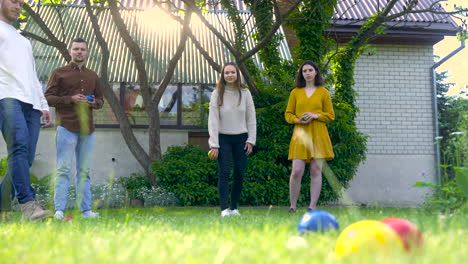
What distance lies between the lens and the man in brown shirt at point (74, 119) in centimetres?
473

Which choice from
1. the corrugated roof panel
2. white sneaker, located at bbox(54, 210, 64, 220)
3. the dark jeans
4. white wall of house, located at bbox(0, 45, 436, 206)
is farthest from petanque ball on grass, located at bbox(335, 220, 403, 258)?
the corrugated roof panel

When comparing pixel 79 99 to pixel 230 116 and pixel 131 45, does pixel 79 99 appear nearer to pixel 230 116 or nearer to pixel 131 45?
pixel 230 116

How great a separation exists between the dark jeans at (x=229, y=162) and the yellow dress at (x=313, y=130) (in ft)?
2.16

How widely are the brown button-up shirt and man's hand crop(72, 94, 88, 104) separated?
46 mm

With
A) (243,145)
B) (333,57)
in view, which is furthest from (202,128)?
(243,145)

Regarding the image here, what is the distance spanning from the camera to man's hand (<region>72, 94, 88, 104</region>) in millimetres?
4699

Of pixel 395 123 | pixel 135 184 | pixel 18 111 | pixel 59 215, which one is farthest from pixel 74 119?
pixel 395 123

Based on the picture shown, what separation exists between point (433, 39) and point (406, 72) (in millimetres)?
976

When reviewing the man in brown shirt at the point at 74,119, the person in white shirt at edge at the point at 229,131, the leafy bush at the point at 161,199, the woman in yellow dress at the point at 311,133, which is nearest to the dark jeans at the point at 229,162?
the person in white shirt at edge at the point at 229,131

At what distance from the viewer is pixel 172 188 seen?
8141mm

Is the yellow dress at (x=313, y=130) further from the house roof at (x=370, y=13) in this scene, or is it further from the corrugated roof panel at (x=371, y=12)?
the corrugated roof panel at (x=371, y=12)

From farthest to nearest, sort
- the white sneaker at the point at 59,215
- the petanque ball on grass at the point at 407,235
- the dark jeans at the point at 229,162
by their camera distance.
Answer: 1. the dark jeans at the point at 229,162
2. the white sneaker at the point at 59,215
3. the petanque ball on grass at the point at 407,235

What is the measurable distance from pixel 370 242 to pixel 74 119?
151 inches

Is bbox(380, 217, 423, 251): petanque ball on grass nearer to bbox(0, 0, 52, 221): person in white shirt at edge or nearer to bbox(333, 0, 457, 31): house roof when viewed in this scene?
bbox(0, 0, 52, 221): person in white shirt at edge
